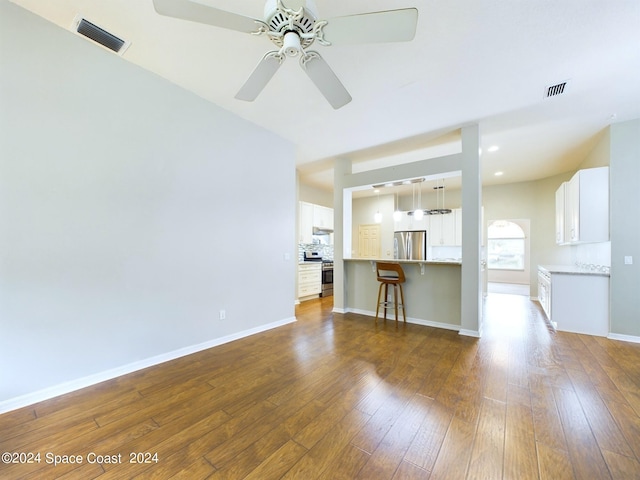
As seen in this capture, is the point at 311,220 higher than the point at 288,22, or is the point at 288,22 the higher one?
the point at 288,22

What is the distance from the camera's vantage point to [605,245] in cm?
388

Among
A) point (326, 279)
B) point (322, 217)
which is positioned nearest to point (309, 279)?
point (326, 279)

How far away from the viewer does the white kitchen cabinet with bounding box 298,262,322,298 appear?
6047mm

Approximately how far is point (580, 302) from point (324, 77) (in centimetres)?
478

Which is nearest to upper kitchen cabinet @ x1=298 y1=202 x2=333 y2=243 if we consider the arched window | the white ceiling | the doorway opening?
the white ceiling

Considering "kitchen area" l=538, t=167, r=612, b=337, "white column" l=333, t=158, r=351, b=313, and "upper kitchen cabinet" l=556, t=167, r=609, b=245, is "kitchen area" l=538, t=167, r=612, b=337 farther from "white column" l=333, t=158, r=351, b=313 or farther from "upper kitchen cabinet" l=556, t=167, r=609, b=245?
"white column" l=333, t=158, r=351, b=313

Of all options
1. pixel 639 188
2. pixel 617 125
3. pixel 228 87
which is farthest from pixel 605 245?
pixel 228 87

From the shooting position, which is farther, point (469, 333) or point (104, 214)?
point (469, 333)

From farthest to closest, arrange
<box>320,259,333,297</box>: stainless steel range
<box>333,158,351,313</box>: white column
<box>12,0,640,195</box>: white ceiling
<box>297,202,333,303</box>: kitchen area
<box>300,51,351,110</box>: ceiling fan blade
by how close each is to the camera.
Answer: <box>320,259,333,297</box>: stainless steel range < <box>297,202,333,303</box>: kitchen area < <box>333,158,351,313</box>: white column < <box>12,0,640,195</box>: white ceiling < <box>300,51,351,110</box>: ceiling fan blade

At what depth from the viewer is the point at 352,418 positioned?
1.87 meters

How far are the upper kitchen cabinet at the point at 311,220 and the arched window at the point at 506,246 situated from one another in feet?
20.1

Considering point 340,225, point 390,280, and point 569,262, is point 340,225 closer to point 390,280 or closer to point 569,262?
point 390,280

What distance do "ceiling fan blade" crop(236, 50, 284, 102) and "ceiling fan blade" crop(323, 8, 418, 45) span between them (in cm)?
39

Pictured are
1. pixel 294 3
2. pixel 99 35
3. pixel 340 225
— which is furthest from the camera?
pixel 340 225
